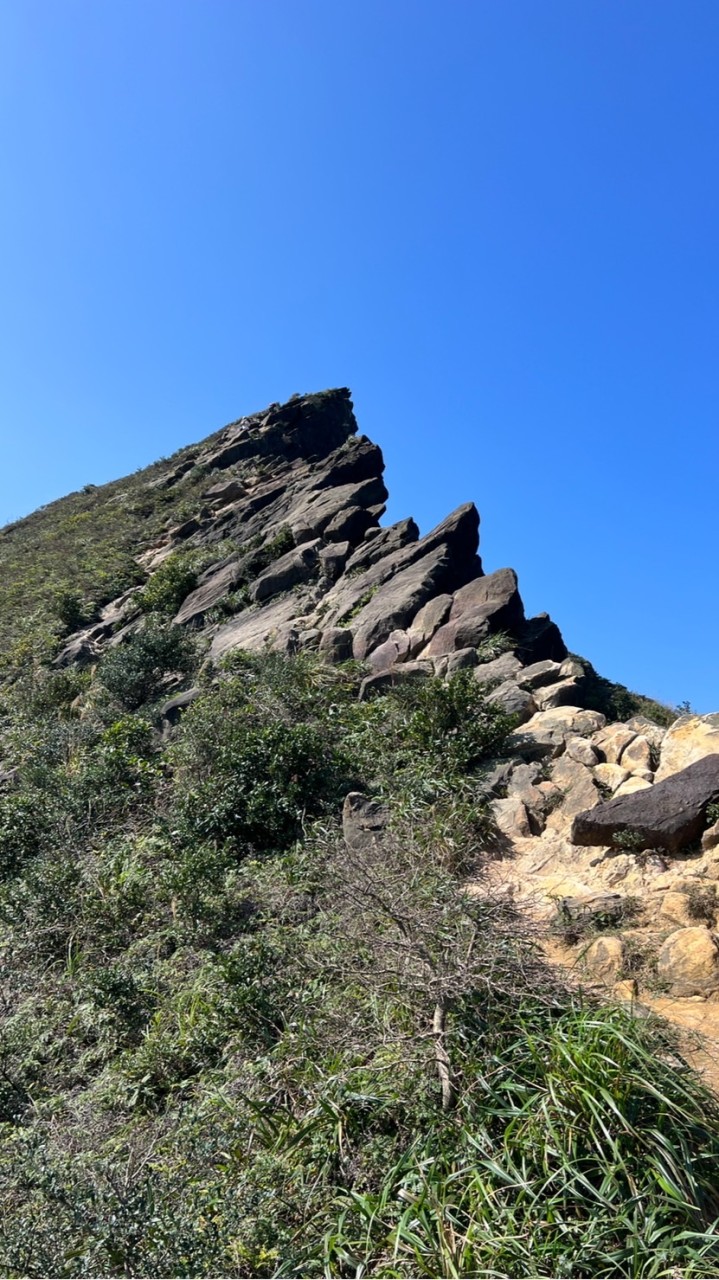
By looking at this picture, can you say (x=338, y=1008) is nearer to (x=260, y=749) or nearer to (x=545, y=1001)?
(x=545, y=1001)

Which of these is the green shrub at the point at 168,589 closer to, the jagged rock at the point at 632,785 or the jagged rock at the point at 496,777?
the jagged rock at the point at 496,777

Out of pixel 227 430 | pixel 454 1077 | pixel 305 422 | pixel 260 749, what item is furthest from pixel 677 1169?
pixel 227 430

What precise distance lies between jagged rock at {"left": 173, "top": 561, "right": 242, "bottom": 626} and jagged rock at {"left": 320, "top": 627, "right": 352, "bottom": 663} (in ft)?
19.9

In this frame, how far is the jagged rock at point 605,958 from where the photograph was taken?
5.82 metres

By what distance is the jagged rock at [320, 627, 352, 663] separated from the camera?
47.1 feet

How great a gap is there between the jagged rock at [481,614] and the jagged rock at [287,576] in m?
6.37

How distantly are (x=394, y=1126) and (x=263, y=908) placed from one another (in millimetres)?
3493

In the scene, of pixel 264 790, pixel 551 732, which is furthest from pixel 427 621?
pixel 264 790

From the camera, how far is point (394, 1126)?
442cm

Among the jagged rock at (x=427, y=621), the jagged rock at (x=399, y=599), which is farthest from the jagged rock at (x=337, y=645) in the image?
the jagged rock at (x=427, y=621)

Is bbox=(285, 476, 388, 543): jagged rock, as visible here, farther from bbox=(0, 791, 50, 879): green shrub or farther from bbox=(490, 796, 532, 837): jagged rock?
bbox=(490, 796, 532, 837): jagged rock

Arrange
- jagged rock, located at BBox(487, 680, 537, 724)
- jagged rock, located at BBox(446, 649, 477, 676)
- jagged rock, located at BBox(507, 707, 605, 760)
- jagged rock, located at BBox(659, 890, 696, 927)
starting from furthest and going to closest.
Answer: jagged rock, located at BBox(446, 649, 477, 676)
jagged rock, located at BBox(487, 680, 537, 724)
jagged rock, located at BBox(507, 707, 605, 760)
jagged rock, located at BBox(659, 890, 696, 927)

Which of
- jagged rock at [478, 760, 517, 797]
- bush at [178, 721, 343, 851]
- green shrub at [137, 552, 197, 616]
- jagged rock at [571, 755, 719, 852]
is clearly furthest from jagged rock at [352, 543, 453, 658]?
green shrub at [137, 552, 197, 616]

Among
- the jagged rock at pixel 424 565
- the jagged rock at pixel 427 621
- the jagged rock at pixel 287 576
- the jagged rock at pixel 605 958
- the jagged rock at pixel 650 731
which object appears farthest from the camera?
the jagged rock at pixel 287 576
